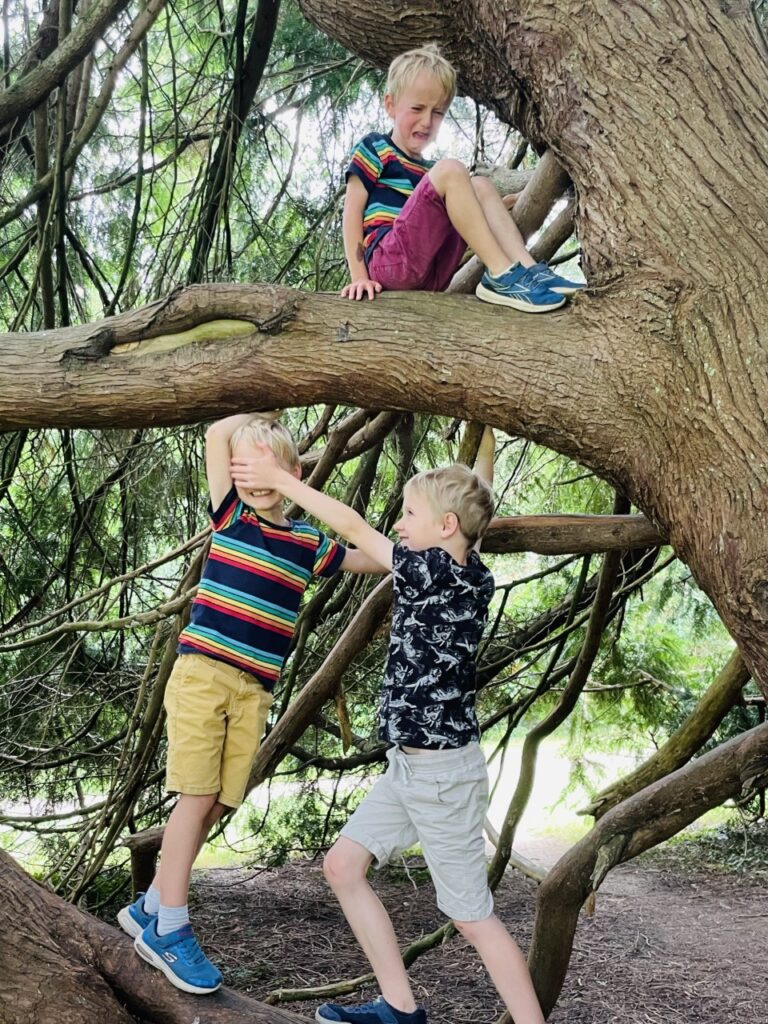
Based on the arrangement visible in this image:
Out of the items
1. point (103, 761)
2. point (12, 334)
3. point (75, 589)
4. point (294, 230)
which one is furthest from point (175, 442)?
point (12, 334)

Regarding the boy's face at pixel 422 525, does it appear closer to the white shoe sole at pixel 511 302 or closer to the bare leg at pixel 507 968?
the white shoe sole at pixel 511 302

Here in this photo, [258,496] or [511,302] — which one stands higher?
[511,302]

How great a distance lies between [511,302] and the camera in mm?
2238

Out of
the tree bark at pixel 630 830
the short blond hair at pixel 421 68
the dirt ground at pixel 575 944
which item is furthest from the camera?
the dirt ground at pixel 575 944

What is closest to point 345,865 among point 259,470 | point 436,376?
point 259,470

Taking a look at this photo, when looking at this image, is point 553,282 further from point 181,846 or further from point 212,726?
point 181,846

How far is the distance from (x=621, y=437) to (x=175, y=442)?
7.73 ft

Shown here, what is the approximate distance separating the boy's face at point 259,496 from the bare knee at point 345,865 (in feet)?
2.48

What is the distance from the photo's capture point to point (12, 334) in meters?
2.24

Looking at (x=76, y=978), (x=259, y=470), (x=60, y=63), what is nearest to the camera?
(x=76, y=978)

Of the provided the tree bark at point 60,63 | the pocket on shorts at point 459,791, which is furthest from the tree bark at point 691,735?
the tree bark at point 60,63

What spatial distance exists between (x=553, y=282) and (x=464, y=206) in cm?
33

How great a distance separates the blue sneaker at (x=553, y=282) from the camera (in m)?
2.20

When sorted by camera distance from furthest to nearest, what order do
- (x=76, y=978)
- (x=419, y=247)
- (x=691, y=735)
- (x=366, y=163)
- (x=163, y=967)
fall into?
(x=691, y=735) < (x=366, y=163) < (x=419, y=247) < (x=163, y=967) < (x=76, y=978)
